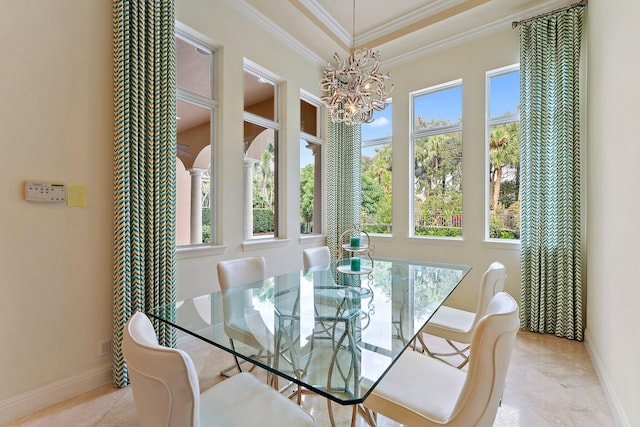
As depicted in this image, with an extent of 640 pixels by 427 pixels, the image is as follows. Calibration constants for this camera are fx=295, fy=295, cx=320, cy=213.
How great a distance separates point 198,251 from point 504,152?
141 inches

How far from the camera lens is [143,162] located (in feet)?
7.32

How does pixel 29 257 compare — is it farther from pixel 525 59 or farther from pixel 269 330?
pixel 525 59

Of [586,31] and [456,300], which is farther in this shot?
[456,300]

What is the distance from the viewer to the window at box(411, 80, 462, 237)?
150 inches

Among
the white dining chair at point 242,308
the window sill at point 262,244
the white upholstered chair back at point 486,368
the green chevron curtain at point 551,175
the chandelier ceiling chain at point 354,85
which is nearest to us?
the white upholstered chair back at point 486,368

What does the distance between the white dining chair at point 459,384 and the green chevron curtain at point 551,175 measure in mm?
2254

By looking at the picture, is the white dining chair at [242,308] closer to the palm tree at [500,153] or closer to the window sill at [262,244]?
the window sill at [262,244]

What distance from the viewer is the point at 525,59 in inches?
124

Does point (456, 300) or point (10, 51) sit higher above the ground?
point (10, 51)

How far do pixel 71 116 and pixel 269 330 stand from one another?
1980 mm

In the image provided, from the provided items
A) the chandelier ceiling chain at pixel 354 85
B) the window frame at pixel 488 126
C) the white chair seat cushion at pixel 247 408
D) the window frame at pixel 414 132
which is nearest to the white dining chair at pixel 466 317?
the white chair seat cushion at pixel 247 408

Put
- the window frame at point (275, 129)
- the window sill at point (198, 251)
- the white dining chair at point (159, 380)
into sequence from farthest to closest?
the window frame at point (275, 129) < the window sill at point (198, 251) < the white dining chair at point (159, 380)

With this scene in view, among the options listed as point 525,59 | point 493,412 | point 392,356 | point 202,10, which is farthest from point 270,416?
point 525,59

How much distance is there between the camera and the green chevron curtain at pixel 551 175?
9.39 feet
